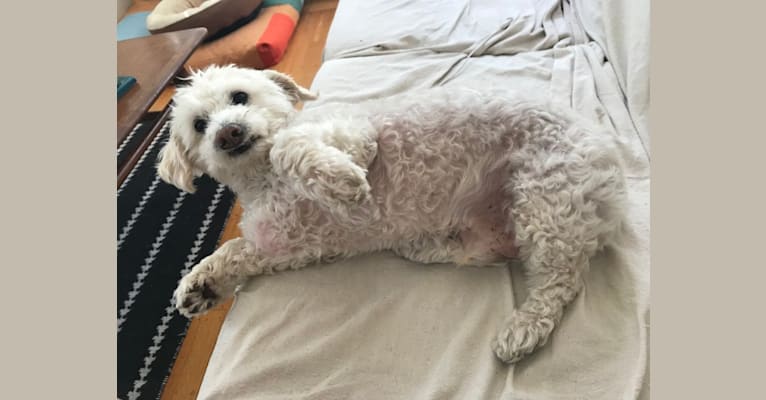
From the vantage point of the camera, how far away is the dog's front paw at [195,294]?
1491 millimetres

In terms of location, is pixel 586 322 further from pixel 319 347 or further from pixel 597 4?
pixel 597 4

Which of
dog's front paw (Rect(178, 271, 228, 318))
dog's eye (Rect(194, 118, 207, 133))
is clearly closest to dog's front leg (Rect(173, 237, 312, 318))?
Result: dog's front paw (Rect(178, 271, 228, 318))

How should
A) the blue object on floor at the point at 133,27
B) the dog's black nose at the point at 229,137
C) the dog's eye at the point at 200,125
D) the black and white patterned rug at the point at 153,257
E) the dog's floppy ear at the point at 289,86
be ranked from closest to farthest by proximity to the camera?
the dog's black nose at the point at 229,137 → the dog's eye at the point at 200,125 → the dog's floppy ear at the point at 289,86 → the black and white patterned rug at the point at 153,257 → the blue object on floor at the point at 133,27

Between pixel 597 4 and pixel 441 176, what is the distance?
140 cm

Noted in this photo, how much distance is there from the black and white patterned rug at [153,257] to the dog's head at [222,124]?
2.29 feet

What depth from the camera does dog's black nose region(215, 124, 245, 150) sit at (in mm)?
1458

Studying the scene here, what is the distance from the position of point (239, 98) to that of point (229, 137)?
202 millimetres

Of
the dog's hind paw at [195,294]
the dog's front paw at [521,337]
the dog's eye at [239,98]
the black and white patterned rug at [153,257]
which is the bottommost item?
the black and white patterned rug at [153,257]

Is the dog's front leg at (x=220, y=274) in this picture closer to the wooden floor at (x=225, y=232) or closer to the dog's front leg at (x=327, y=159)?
the dog's front leg at (x=327, y=159)

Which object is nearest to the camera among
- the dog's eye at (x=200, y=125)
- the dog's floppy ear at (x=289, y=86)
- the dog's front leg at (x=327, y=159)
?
the dog's front leg at (x=327, y=159)

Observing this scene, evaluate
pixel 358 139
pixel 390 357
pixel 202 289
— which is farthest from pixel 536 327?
pixel 202 289

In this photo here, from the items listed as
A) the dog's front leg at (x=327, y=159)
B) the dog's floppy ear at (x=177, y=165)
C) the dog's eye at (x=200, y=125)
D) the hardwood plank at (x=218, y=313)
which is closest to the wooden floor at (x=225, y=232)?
the hardwood plank at (x=218, y=313)

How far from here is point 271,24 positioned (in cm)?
370

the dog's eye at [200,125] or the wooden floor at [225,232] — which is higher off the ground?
the dog's eye at [200,125]
